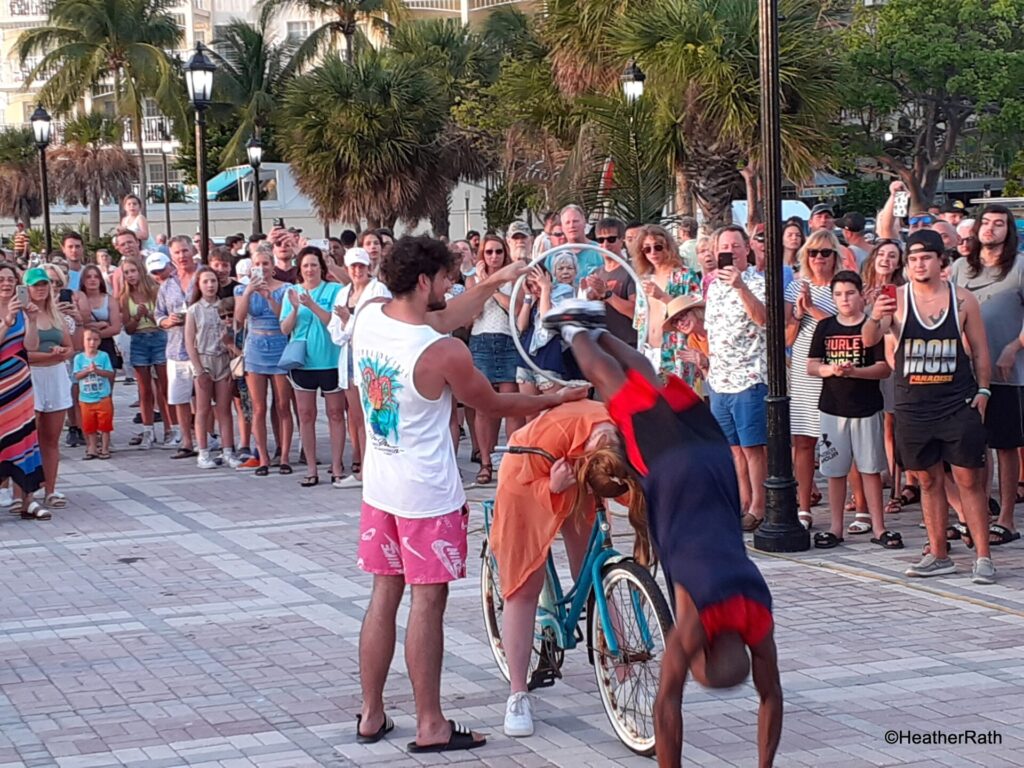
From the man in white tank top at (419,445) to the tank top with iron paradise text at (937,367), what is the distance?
3452 mm

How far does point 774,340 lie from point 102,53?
4976 centimetres

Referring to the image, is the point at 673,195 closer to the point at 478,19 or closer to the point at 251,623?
the point at 251,623

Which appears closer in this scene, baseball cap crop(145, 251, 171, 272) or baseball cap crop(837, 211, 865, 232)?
baseball cap crop(837, 211, 865, 232)

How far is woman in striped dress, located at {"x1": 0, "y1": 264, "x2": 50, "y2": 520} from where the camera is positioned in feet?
36.8

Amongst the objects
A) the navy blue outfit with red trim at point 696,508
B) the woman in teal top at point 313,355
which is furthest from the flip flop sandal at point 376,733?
the woman in teal top at point 313,355

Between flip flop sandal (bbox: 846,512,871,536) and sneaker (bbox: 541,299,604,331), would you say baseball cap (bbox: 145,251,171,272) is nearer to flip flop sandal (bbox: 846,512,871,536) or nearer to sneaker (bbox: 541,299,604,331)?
flip flop sandal (bbox: 846,512,871,536)

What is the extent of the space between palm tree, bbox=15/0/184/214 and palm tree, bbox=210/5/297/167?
319cm

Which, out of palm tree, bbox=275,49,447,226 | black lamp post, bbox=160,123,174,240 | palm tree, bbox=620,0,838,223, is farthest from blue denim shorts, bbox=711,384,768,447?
black lamp post, bbox=160,123,174,240

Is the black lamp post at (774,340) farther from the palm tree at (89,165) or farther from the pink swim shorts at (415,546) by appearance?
the palm tree at (89,165)

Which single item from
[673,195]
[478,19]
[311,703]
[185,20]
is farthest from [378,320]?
[185,20]

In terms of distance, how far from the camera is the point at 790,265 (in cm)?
1231

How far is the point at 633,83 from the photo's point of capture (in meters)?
20.3

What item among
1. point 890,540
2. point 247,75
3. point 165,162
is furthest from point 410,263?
point 247,75

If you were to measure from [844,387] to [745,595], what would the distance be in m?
4.91
